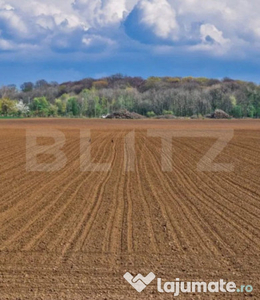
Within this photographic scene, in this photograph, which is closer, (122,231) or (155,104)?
(122,231)

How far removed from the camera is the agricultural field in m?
5.78

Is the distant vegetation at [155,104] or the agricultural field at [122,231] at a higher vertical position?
the distant vegetation at [155,104]

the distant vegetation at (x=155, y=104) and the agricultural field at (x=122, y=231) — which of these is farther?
the distant vegetation at (x=155, y=104)

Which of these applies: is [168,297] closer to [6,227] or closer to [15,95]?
[6,227]

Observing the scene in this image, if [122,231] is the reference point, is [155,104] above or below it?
above

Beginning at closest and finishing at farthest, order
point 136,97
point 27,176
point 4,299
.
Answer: point 4,299 < point 27,176 < point 136,97

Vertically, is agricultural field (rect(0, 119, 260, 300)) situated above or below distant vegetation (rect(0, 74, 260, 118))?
below

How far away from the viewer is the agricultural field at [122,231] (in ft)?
19.0

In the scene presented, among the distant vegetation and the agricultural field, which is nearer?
the agricultural field

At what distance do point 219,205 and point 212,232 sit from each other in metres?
1.98

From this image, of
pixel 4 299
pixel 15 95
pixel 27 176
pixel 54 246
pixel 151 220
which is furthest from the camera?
pixel 15 95

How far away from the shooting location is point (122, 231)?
301 inches

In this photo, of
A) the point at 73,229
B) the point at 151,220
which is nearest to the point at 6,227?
the point at 73,229

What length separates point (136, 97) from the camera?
132 meters
